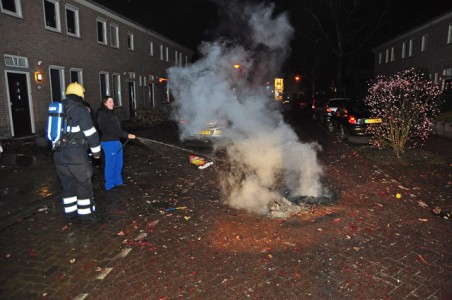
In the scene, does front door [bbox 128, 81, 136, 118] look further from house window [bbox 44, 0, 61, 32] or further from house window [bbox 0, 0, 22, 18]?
house window [bbox 0, 0, 22, 18]

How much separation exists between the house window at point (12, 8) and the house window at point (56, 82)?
2637mm

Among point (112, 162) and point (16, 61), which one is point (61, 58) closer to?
point (16, 61)

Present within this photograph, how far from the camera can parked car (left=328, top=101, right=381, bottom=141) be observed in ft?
44.4

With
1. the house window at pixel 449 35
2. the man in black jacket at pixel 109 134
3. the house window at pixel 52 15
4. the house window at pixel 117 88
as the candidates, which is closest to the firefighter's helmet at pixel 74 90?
the man in black jacket at pixel 109 134

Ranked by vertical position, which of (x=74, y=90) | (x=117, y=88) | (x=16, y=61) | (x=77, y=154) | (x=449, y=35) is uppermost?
(x=449, y=35)

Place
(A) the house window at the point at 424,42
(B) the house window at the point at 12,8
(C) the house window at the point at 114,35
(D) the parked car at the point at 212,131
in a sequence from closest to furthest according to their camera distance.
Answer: (B) the house window at the point at 12,8, (D) the parked car at the point at 212,131, (C) the house window at the point at 114,35, (A) the house window at the point at 424,42

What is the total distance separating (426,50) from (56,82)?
24.9 meters

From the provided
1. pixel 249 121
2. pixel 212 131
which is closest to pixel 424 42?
pixel 249 121

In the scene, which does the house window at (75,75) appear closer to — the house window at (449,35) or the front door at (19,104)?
the front door at (19,104)

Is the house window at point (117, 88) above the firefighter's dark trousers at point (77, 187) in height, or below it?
above

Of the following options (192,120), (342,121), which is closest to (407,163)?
(342,121)

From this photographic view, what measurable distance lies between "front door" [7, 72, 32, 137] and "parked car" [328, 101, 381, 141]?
13.2 meters

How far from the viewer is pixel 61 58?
A: 15.6 m

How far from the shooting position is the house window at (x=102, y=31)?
63.8ft
